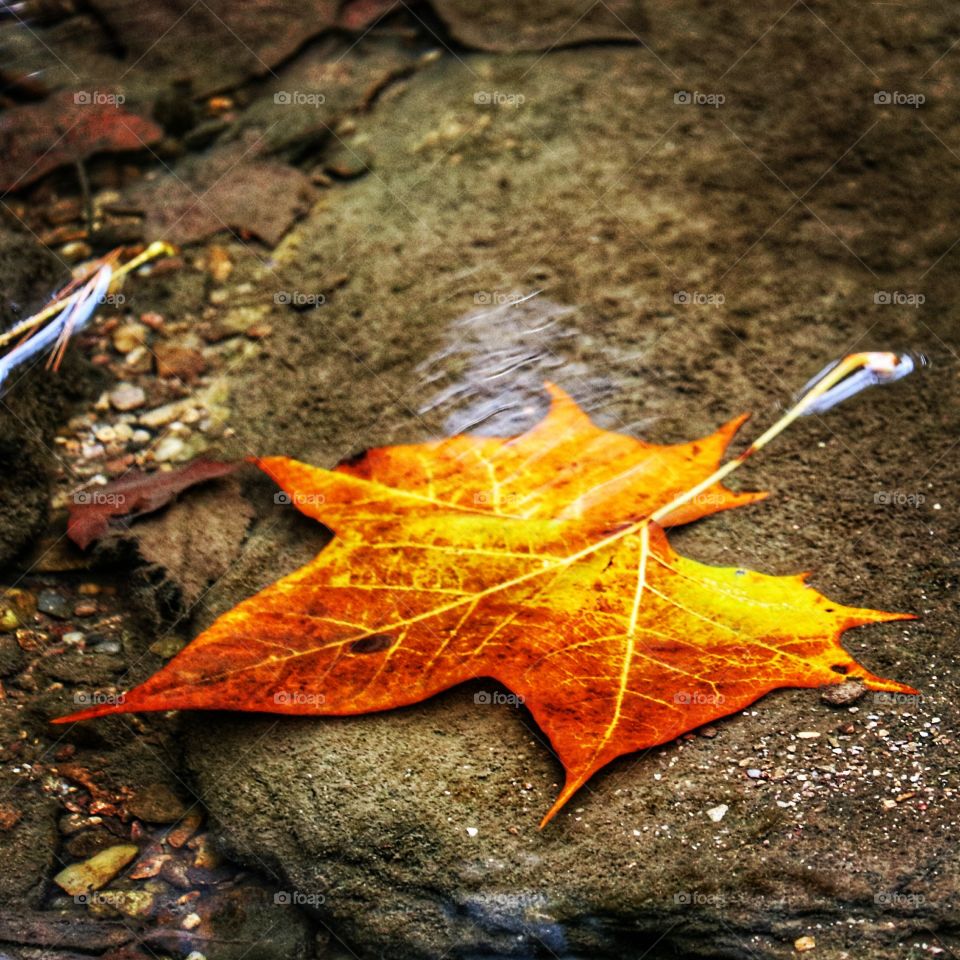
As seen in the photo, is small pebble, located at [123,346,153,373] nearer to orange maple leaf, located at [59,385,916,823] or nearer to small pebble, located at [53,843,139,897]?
orange maple leaf, located at [59,385,916,823]

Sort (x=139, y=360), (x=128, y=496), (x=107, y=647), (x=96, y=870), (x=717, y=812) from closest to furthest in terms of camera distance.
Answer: (x=717, y=812) < (x=96, y=870) < (x=107, y=647) < (x=128, y=496) < (x=139, y=360)

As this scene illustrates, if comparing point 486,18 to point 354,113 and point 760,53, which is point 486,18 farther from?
point 760,53

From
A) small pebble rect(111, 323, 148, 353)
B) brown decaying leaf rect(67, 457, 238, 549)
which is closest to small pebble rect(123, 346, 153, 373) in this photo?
small pebble rect(111, 323, 148, 353)

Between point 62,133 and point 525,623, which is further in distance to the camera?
point 62,133

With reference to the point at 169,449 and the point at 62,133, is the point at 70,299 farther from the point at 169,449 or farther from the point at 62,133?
the point at 62,133

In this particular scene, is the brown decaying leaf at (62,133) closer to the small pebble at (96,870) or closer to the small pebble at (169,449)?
the small pebble at (169,449)

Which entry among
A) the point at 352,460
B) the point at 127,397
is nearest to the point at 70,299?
the point at 127,397

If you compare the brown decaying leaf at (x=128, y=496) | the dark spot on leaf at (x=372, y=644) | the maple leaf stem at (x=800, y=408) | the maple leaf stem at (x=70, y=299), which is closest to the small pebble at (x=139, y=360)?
the maple leaf stem at (x=70, y=299)
